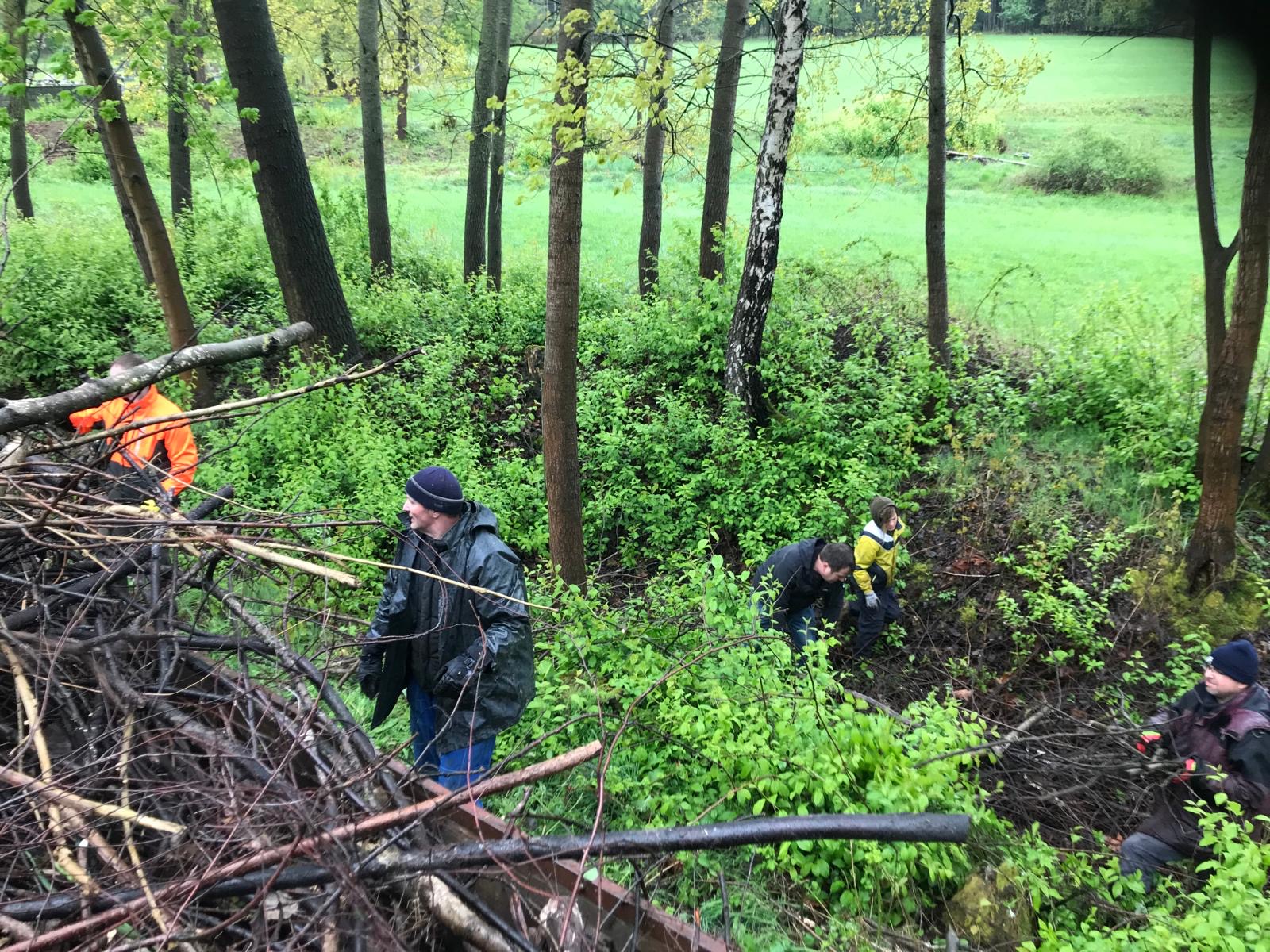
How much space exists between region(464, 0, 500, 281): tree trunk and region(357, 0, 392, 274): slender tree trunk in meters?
1.51

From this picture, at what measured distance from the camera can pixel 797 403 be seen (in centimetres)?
836

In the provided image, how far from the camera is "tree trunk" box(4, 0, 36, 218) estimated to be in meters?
8.56

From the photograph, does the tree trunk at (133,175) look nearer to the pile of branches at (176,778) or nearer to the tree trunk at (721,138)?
the pile of branches at (176,778)

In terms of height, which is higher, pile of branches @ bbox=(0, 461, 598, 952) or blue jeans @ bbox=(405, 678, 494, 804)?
pile of branches @ bbox=(0, 461, 598, 952)

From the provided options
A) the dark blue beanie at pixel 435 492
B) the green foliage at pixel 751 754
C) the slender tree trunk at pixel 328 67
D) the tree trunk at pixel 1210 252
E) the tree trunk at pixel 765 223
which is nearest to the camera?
the green foliage at pixel 751 754

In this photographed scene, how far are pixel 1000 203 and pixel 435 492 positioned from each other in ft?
88.4

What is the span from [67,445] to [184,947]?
1.89m

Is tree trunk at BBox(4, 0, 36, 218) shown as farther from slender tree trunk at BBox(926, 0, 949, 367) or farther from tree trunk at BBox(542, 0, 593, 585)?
slender tree trunk at BBox(926, 0, 949, 367)

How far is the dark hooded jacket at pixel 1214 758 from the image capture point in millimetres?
3762

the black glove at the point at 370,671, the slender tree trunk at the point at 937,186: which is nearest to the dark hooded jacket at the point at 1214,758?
the black glove at the point at 370,671

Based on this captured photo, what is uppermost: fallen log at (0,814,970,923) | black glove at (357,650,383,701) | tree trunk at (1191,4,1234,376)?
tree trunk at (1191,4,1234,376)

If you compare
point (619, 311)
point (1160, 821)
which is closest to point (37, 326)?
point (619, 311)

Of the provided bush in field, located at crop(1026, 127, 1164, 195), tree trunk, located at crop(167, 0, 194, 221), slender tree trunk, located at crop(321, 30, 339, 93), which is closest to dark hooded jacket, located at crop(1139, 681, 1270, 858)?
bush in field, located at crop(1026, 127, 1164, 195)

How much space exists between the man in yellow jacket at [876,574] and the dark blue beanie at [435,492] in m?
3.97
